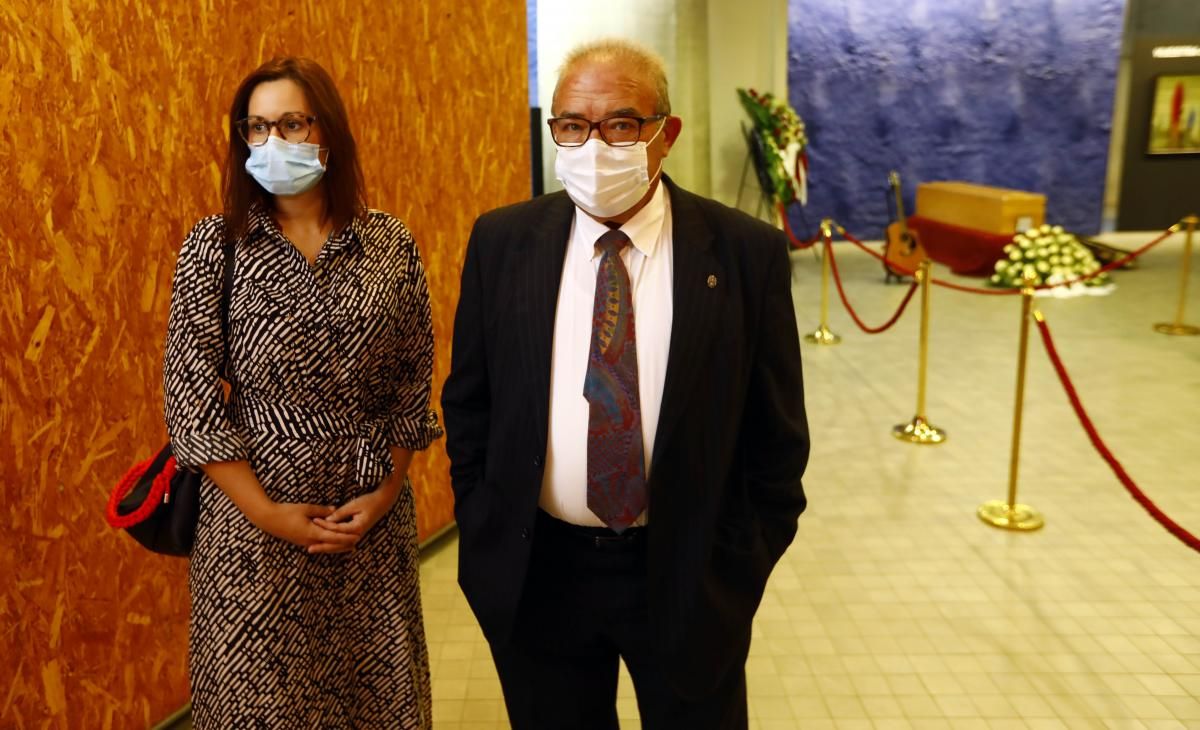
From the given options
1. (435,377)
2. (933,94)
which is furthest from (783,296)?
(933,94)

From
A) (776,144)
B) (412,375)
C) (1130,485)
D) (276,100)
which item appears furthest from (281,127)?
(776,144)

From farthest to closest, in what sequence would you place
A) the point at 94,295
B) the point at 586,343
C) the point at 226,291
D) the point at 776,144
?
the point at 776,144 → the point at 94,295 → the point at 226,291 → the point at 586,343

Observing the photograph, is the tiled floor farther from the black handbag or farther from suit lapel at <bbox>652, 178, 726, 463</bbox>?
suit lapel at <bbox>652, 178, 726, 463</bbox>

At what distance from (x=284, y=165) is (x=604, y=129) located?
0.77m

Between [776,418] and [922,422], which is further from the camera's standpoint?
[922,422]

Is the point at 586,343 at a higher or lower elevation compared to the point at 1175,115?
higher

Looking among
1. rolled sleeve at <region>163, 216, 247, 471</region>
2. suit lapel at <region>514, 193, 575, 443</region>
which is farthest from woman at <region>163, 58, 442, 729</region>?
suit lapel at <region>514, 193, 575, 443</region>

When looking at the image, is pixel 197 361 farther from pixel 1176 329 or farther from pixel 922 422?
pixel 1176 329

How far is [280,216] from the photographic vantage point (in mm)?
2438

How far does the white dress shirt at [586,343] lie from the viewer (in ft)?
7.12

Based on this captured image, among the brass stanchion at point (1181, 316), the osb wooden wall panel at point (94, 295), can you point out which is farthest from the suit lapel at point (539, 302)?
the brass stanchion at point (1181, 316)

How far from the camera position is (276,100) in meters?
2.34

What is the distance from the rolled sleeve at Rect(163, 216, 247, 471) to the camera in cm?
225

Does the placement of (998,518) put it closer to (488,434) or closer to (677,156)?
(488,434)
